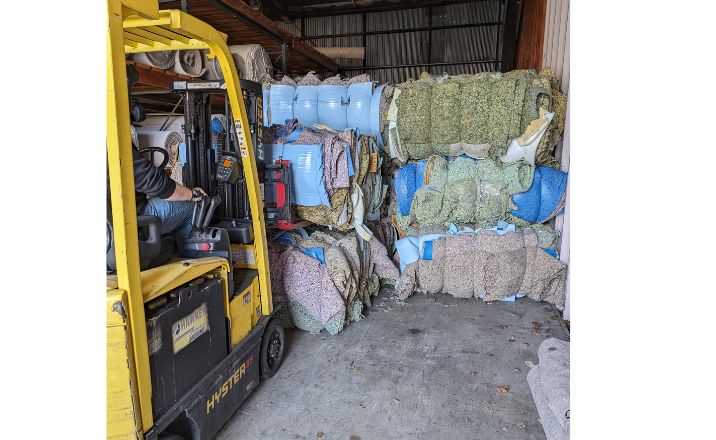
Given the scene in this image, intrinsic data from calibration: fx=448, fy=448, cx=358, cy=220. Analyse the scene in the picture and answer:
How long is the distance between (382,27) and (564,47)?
10.4 m

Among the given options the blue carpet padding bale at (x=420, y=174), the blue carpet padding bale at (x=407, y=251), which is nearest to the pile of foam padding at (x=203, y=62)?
the blue carpet padding bale at (x=420, y=174)

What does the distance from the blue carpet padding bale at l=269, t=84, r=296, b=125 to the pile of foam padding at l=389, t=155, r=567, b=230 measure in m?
1.63

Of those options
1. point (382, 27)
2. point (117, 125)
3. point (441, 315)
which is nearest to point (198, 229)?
point (117, 125)

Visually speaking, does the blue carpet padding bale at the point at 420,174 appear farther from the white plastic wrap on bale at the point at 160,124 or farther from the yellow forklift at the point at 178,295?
the white plastic wrap on bale at the point at 160,124

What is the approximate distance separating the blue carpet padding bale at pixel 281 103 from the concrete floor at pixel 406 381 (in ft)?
9.12

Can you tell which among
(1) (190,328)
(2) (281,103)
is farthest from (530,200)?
(1) (190,328)

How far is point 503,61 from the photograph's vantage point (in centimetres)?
1133

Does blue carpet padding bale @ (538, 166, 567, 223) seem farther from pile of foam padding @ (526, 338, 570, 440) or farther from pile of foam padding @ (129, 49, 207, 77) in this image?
pile of foam padding @ (129, 49, 207, 77)

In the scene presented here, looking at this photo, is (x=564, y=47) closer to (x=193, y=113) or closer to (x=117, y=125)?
(x=193, y=113)

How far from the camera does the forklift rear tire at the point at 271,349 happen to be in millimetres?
3555

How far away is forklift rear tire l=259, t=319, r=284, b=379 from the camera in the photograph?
3.55 metres

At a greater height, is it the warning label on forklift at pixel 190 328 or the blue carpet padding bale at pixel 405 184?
the blue carpet padding bale at pixel 405 184

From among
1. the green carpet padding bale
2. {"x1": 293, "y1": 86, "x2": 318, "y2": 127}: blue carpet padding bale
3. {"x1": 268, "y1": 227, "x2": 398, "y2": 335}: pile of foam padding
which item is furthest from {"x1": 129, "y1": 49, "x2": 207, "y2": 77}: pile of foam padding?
the green carpet padding bale

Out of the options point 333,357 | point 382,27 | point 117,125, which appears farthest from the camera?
point 382,27
